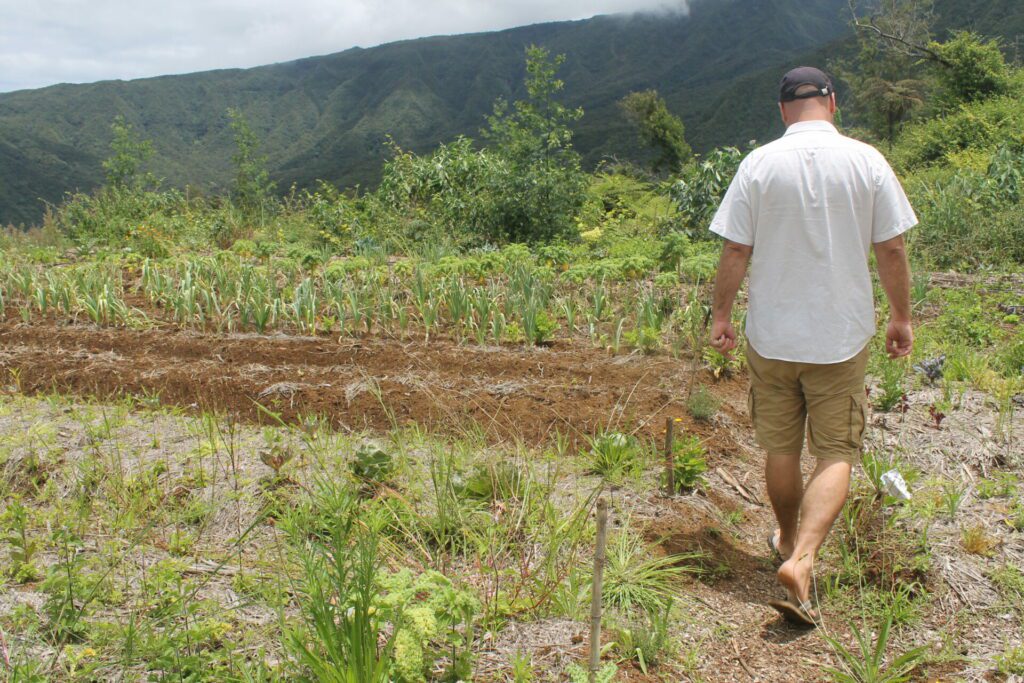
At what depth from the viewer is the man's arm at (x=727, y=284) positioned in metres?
2.95

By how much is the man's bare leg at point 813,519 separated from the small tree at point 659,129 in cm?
3865

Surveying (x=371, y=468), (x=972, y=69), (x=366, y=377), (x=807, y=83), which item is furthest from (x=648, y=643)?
(x=972, y=69)

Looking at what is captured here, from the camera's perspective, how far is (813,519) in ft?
9.17

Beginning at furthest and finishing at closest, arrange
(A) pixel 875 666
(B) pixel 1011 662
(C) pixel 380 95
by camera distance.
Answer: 1. (C) pixel 380 95
2. (B) pixel 1011 662
3. (A) pixel 875 666

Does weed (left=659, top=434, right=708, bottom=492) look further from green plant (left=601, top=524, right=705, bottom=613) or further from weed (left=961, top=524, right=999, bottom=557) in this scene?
weed (left=961, top=524, right=999, bottom=557)

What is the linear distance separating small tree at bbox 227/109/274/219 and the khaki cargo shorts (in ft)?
46.9

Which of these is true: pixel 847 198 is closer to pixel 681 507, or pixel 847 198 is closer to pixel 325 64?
pixel 681 507

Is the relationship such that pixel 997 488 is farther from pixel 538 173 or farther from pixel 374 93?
pixel 374 93

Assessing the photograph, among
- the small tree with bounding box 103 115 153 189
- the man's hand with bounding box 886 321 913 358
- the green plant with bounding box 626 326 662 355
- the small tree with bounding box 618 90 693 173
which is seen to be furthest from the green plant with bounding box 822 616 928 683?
the small tree with bounding box 618 90 693 173

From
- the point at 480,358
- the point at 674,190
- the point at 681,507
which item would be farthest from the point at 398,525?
the point at 674,190

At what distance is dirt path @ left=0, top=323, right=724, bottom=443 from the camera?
4648mm

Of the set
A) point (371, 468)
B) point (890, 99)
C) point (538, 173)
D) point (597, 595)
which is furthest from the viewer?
point (890, 99)

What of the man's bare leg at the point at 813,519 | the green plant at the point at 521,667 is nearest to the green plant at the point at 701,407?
the man's bare leg at the point at 813,519

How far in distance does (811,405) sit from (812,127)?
101 centimetres
